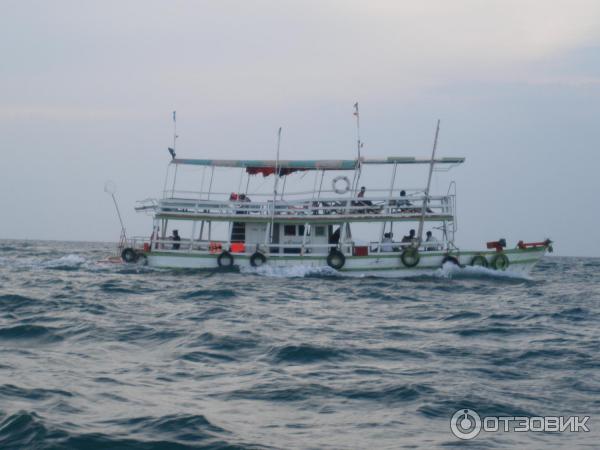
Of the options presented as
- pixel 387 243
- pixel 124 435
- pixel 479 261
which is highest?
pixel 387 243

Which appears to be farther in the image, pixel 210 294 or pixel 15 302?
pixel 210 294

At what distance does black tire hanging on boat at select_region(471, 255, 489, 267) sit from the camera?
31141 mm

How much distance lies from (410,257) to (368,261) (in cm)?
177

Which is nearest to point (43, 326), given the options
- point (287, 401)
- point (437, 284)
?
point (287, 401)

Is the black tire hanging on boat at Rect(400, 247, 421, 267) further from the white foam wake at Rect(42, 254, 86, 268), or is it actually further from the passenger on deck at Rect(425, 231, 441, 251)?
the white foam wake at Rect(42, 254, 86, 268)

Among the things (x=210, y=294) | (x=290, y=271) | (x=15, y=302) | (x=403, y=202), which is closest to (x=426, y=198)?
(x=403, y=202)

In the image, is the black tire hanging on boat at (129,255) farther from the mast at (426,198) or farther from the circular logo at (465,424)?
the circular logo at (465,424)

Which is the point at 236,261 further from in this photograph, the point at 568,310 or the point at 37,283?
the point at 568,310

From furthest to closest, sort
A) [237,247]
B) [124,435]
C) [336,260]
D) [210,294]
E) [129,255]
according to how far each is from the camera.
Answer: [129,255] < [237,247] < [336,260] < [210,294] < [124,435]

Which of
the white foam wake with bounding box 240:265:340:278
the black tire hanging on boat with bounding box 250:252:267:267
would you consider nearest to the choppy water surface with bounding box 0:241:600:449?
the white foam wake with bounding box 240:265:340:278

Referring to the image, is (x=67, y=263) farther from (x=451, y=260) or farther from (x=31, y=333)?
(x=31, y=333)

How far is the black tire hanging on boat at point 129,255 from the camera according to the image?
33.9 meters

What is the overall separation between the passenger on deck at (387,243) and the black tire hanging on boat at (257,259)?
512cm

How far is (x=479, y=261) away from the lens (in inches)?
1227
